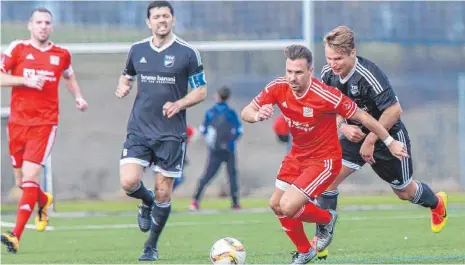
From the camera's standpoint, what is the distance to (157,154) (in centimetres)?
985

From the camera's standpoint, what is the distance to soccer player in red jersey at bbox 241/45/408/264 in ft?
26.9

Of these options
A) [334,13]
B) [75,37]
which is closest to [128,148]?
[75,37]

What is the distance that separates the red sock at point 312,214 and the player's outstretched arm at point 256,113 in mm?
849

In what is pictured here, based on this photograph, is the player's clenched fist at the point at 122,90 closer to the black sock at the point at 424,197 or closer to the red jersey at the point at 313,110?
the red jersey at the point at 313,110

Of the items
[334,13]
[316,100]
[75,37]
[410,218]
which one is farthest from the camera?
[334,13]

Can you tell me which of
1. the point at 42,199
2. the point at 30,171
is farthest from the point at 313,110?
the point at 42,199

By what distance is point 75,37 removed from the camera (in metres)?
17.5

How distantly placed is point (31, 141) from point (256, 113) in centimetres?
358

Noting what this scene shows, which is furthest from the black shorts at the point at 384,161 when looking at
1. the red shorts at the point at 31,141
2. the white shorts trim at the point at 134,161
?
the red shorts at the point at 31,141

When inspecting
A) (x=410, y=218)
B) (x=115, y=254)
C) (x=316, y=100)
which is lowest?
(x=410, y=218)

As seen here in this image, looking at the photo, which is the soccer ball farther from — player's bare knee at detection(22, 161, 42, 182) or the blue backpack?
the blue backpack

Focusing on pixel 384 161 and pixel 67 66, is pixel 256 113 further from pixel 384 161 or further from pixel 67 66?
pixel 67 66

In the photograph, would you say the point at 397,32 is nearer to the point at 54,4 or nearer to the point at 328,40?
the point at 54,4

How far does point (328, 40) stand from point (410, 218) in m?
6.23
